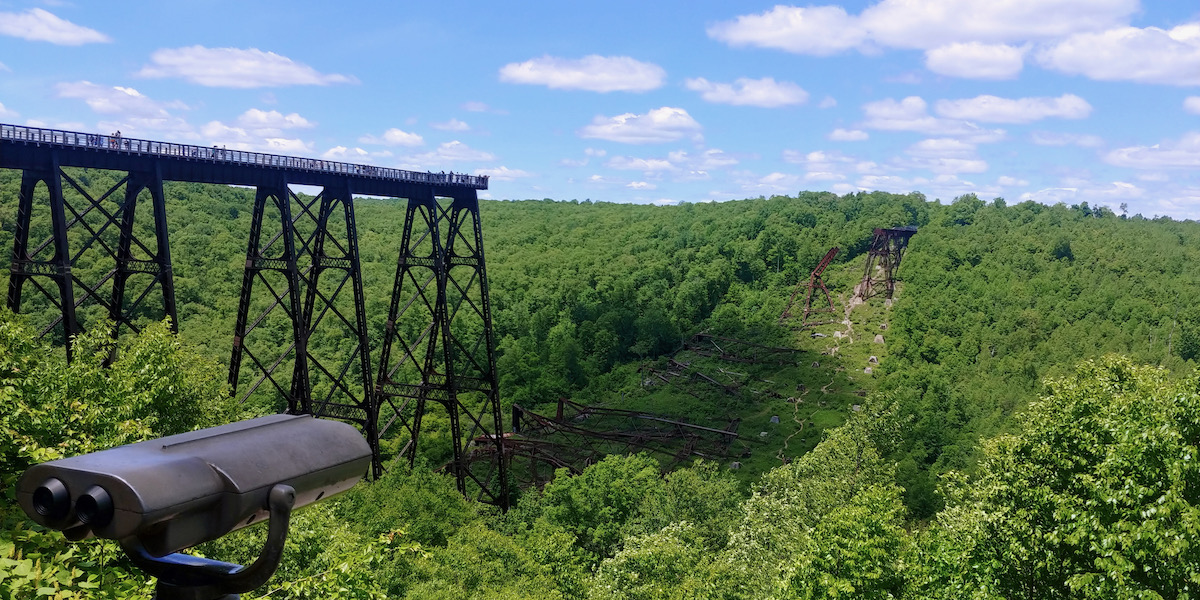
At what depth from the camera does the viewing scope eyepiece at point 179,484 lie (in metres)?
1.84

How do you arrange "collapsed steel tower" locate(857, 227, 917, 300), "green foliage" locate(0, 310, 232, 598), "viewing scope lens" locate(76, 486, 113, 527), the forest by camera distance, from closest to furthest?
"viewing scope lens" locate(76, 486, 113, 527), "green foliage" locate(0, 310, 232, 598), the forest, "collapsed steel tower" locate(857, 227, 917, 300)

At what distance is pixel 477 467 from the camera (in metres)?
41.9

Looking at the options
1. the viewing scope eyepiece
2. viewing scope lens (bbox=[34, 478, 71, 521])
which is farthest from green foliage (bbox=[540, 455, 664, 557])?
viewing scope lens (bbox=[34, 478, 71, 521])

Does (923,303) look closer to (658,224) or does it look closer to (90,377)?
(658,224)

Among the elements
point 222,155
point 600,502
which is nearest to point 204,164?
point 222,155

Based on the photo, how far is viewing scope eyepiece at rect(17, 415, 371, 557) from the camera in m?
1.84

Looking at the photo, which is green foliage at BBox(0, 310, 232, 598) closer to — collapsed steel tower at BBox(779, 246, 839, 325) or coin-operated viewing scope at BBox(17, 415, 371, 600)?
coin-operated viewing scope at BBox(17, 415, 371, 600)

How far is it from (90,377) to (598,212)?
9874 cm

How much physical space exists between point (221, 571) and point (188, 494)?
9.9 inches

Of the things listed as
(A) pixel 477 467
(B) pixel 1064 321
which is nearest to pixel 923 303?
(B) pixel 1064 321

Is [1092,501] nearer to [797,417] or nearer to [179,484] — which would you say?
[179,484]

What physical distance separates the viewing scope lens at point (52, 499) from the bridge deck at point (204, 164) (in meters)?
16.5

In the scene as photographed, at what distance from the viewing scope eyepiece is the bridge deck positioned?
649 inches

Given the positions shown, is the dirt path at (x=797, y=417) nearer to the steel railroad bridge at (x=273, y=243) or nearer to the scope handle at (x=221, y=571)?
the steel railroad bridge at (x=273, y=243)
